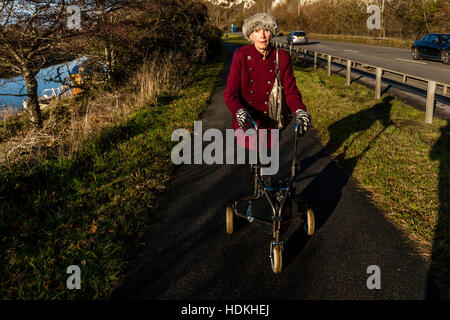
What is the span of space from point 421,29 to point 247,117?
35.8m

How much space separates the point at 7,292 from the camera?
2471 millimetres

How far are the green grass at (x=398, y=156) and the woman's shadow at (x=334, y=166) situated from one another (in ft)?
0.07

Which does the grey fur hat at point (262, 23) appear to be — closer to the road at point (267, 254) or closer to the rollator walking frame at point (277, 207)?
the rollator walking frame at point (277, 207)

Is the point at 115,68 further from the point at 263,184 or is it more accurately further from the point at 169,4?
the point at 263,184

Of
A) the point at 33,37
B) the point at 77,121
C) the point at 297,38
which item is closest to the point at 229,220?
the point at 77,121

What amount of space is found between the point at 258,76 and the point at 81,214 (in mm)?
2530

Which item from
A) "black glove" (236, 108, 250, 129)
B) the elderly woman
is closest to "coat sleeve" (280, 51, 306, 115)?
the elderly woman

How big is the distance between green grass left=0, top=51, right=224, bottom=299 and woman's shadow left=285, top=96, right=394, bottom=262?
1770mm

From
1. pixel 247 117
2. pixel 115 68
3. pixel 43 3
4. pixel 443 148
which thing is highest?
pixel 43 3

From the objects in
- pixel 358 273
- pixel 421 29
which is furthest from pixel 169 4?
pixel 421 29

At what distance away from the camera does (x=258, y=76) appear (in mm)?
3039

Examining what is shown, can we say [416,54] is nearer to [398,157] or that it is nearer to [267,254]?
[398,157]

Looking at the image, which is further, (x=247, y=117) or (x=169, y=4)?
(x=169, y=4)

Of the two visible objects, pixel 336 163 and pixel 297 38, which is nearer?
pixel 336 163
